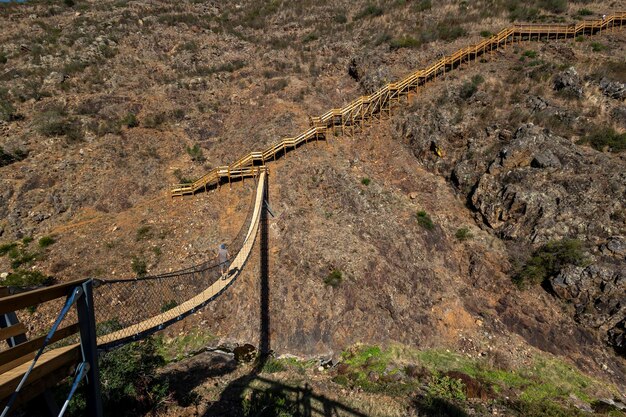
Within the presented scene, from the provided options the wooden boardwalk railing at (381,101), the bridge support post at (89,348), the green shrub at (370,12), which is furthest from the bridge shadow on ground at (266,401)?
the green shrub at (370,12)

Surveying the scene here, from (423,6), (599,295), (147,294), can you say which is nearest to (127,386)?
(147,294)

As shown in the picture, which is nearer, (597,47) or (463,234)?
(463,234)

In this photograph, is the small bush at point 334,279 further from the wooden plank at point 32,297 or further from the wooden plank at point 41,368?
the wooden plank at point 32,297

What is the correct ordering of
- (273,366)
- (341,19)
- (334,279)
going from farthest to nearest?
(341,19) → (334,279) → (273,366)

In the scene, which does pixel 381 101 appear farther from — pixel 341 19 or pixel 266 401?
pixel 266 401

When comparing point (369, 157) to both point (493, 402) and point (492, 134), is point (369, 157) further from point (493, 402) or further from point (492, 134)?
point (493, 402)
